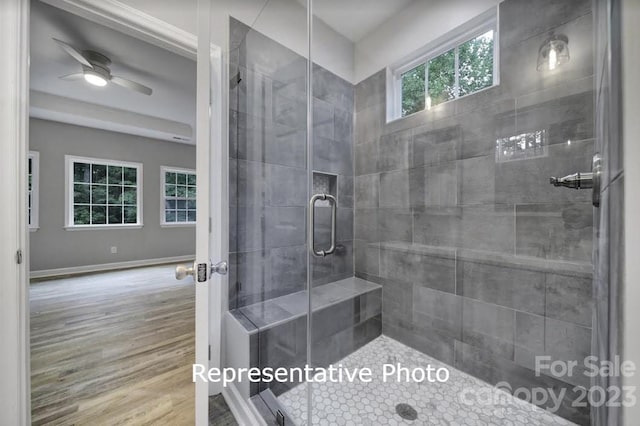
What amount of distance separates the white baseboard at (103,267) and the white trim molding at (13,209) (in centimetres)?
415

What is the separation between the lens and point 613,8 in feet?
1.23

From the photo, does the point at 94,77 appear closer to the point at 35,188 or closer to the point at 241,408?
the point at 35,188

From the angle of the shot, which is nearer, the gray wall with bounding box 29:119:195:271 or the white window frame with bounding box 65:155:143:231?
the gray wall with bounding box 29:119:195:271

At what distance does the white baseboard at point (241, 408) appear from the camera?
3.98ft

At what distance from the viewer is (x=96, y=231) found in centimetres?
438

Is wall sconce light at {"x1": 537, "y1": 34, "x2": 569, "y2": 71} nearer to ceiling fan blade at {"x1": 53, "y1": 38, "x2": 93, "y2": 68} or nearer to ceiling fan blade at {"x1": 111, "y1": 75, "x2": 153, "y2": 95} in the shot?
ceiling fan blade at {"x1": 53, "y1": 38, "x2": 93, "y2": 68}

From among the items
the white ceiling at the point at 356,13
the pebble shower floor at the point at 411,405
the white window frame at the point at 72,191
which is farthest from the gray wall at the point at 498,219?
the white window frame at the point at 72,191

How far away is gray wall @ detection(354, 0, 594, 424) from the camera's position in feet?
4.09

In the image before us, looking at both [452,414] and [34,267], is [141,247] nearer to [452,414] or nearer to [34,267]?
[34,267]

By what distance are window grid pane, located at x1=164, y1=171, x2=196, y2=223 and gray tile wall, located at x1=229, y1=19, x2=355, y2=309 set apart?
437cm

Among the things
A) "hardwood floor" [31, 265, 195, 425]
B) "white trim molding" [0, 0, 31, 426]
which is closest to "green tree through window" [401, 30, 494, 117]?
"white trim molding" [0, 0, 31, 426]

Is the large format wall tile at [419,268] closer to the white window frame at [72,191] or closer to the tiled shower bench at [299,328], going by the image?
the tiled shower bench at [299,328]

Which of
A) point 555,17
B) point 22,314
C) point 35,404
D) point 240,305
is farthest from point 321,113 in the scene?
point 35,404

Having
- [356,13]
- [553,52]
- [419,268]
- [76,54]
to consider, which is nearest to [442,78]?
[553,52]
